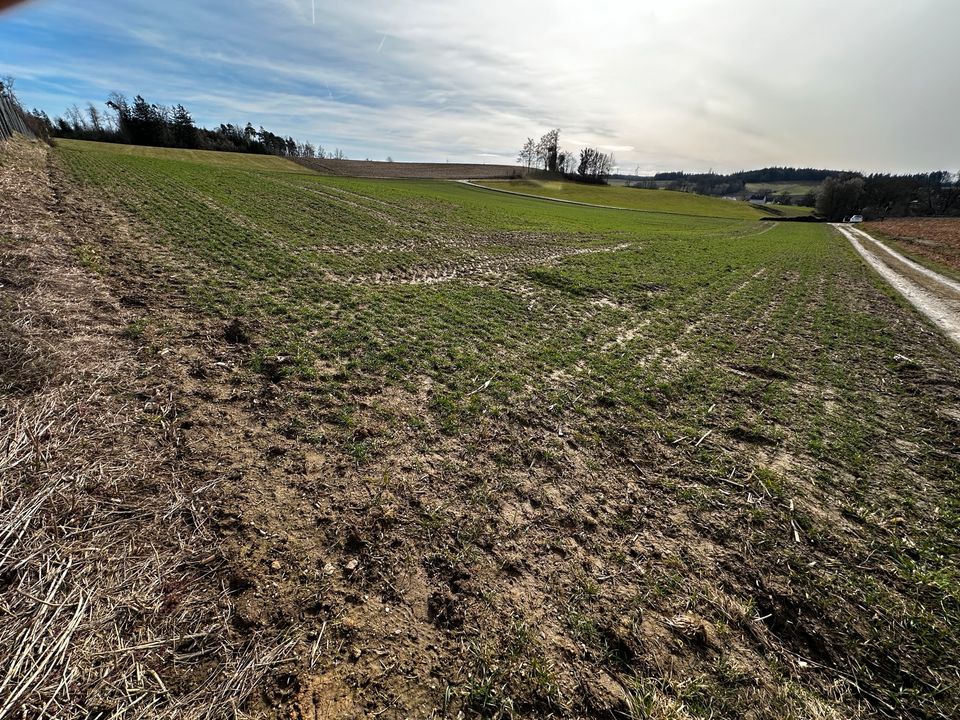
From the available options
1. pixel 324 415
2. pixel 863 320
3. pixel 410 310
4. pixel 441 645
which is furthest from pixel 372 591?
pixel 863 320

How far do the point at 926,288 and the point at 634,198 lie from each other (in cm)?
8416

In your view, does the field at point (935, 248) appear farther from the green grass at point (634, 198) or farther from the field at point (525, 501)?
the green grass at point (634, 198)

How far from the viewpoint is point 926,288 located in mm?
20328

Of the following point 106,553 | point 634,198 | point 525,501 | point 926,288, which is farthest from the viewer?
point 634,198

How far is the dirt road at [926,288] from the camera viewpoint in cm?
1440

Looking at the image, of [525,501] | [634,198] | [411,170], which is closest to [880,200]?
[634,198]

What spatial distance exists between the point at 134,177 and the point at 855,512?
119ft

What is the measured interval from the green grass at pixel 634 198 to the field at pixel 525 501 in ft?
266

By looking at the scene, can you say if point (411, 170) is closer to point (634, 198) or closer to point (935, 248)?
point (634, 198)

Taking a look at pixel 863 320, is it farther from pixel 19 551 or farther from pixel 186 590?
pixel 19 551

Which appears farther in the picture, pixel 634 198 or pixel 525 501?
pixel 634 198

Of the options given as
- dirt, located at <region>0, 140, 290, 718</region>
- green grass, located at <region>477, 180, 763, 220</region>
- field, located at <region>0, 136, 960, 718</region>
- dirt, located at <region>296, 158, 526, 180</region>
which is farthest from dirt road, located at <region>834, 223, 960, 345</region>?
dirt, located at <region>296, 158, 526, 180</region>

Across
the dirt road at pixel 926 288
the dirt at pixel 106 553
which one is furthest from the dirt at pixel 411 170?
the dirt at pixel 106 553

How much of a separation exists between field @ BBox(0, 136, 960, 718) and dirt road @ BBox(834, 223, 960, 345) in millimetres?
5540
